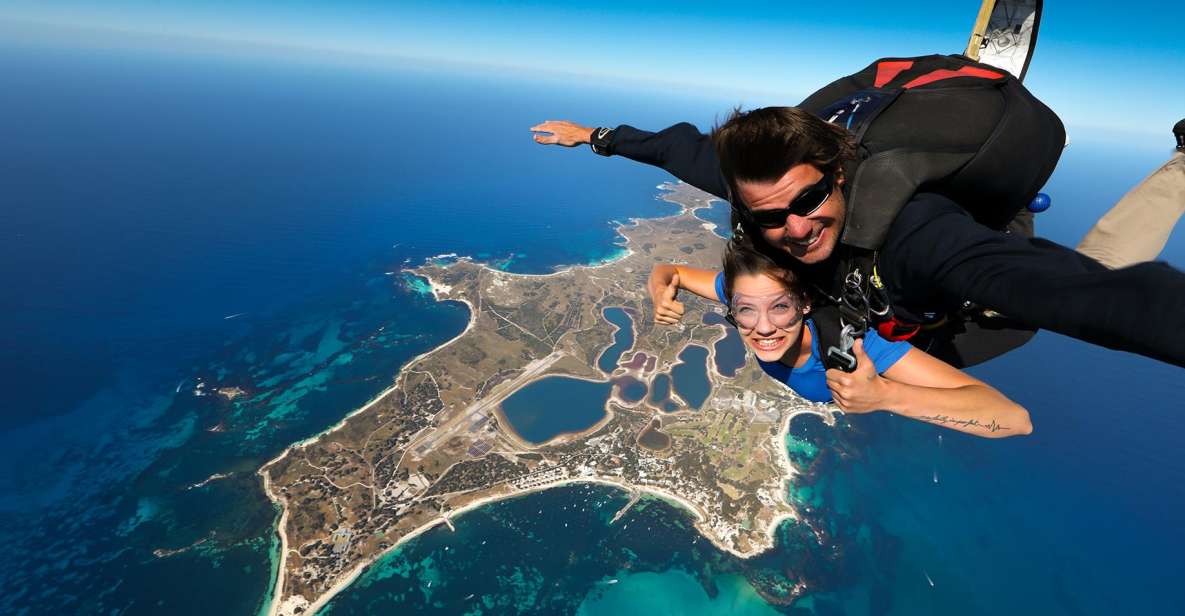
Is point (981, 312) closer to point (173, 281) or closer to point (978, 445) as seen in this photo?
point (978, 445)

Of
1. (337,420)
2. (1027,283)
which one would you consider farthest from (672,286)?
(337,420)

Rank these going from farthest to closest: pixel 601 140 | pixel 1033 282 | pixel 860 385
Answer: pixel 601 140 < pixel 860 385 < pixel 1033 282

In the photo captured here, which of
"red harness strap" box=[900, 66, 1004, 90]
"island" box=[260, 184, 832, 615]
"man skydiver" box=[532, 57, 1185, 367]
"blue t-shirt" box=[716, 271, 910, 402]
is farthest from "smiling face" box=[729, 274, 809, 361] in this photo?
"island" box=[260, 184, 832, 615]

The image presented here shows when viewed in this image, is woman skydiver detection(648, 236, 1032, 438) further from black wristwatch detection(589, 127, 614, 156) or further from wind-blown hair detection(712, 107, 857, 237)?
black wristwatch detection(589, 127, 614, 156)

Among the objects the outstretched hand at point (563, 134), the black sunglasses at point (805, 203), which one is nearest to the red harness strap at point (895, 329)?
the black sunglasses at point (805, 203)

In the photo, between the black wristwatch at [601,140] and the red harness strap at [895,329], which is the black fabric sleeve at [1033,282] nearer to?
the red harness strap at [895,329]

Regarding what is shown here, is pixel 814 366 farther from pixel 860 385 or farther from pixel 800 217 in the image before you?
pixel 800 217

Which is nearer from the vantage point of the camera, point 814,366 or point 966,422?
point 966,422
